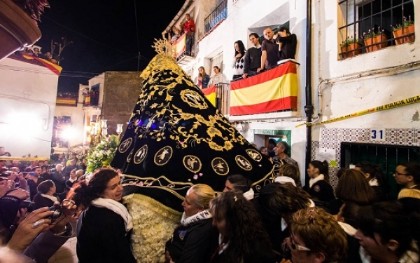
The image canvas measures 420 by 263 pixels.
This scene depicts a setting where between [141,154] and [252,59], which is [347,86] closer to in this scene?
[252,59]

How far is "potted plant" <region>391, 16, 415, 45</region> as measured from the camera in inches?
188

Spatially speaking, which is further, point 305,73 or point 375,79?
point 305,73

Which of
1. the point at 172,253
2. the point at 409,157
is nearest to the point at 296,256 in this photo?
the point at 172,253

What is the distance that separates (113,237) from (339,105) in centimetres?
529

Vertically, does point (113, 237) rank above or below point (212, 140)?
below

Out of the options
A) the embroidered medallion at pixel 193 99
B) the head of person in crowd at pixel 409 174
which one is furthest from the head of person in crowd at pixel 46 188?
the head of person in crowd at pixel 409 174

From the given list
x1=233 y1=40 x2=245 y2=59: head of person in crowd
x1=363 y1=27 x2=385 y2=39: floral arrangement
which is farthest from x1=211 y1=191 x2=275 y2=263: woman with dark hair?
x1=233 y1=40 x2=245 y2=59: head of person in crowd

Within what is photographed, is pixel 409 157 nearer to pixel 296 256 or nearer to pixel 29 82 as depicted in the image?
pixel 296 256

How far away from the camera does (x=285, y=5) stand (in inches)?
306

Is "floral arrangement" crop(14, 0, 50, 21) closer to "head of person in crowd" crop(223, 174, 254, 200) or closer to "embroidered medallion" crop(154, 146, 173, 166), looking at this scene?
"embroidered medallion" crop(154, 146, 173, 166)

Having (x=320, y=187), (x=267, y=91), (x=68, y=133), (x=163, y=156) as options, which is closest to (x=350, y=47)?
(x=267, y=91)

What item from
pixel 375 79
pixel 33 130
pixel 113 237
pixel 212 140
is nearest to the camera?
pixel 113 237

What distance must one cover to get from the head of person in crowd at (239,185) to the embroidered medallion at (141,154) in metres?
0.91

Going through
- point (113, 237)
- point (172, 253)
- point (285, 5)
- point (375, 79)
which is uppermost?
point (285, 5)
